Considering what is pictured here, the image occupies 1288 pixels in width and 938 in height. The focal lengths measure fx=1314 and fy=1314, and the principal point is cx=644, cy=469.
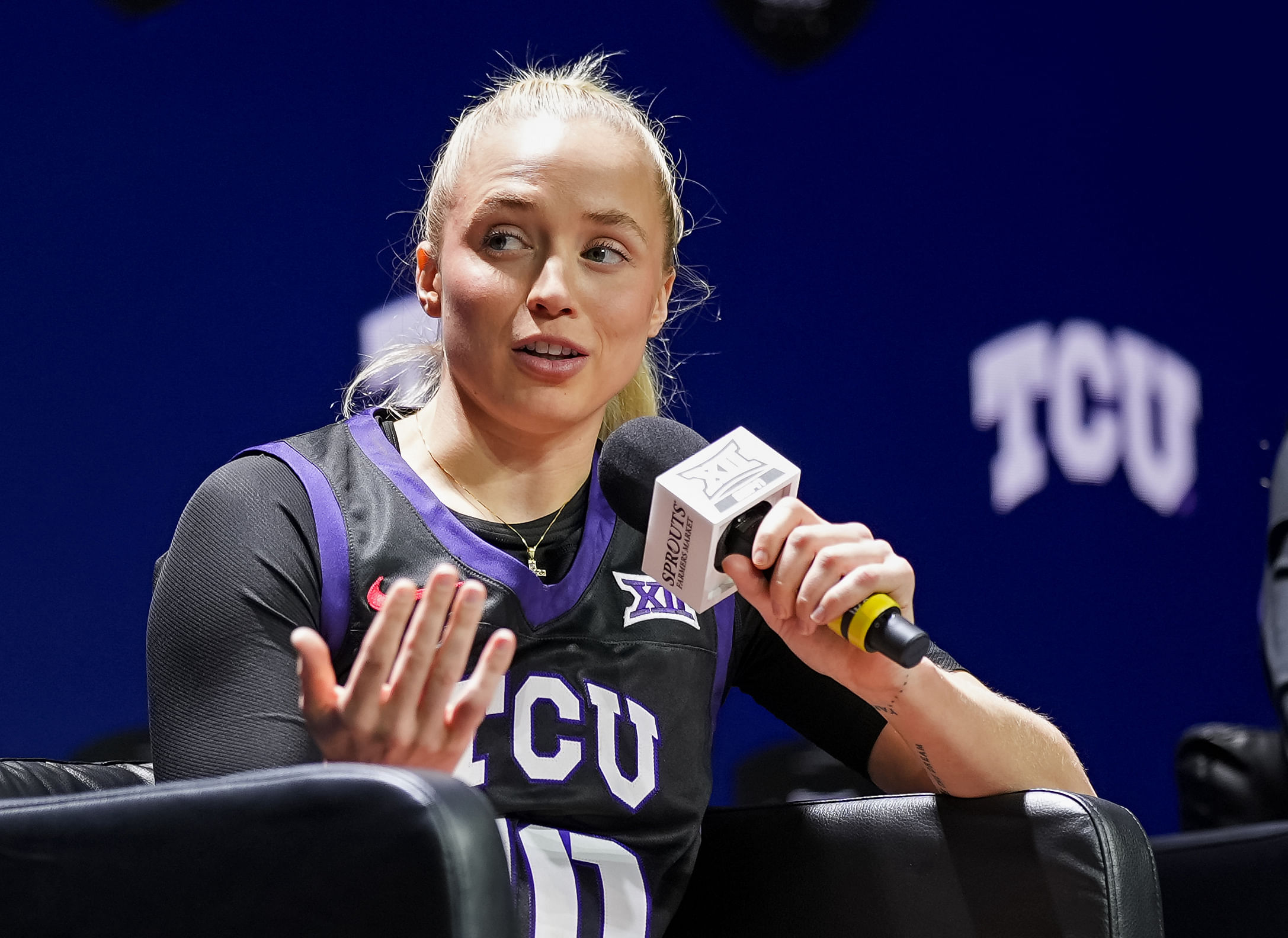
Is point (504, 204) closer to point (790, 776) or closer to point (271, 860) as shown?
point (271, 860)

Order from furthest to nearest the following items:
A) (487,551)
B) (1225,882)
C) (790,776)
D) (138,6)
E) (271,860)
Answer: (790,776) < (138,6) < (1225,882) < (487,551) < (271,860)

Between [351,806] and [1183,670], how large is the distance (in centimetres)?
234

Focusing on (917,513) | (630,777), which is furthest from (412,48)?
(630,777)

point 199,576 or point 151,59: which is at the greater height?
point 151,59

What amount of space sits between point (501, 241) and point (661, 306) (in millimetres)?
260

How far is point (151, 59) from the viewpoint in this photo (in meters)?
2.03

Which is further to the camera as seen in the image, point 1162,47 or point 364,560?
point 1162,47

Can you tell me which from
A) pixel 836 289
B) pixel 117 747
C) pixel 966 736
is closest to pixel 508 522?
pixel 966 736

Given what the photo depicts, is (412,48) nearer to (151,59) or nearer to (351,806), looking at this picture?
(151,59)

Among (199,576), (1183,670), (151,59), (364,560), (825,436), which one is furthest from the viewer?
(1183,670)

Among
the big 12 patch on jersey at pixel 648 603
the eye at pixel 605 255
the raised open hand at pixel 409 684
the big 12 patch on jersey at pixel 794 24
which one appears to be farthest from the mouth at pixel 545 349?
the big 12 patch on jersey at pixel 794 24

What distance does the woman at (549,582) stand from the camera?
42.2 inches

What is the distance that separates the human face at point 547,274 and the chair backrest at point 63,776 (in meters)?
0.52

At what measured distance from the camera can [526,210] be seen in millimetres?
1306
